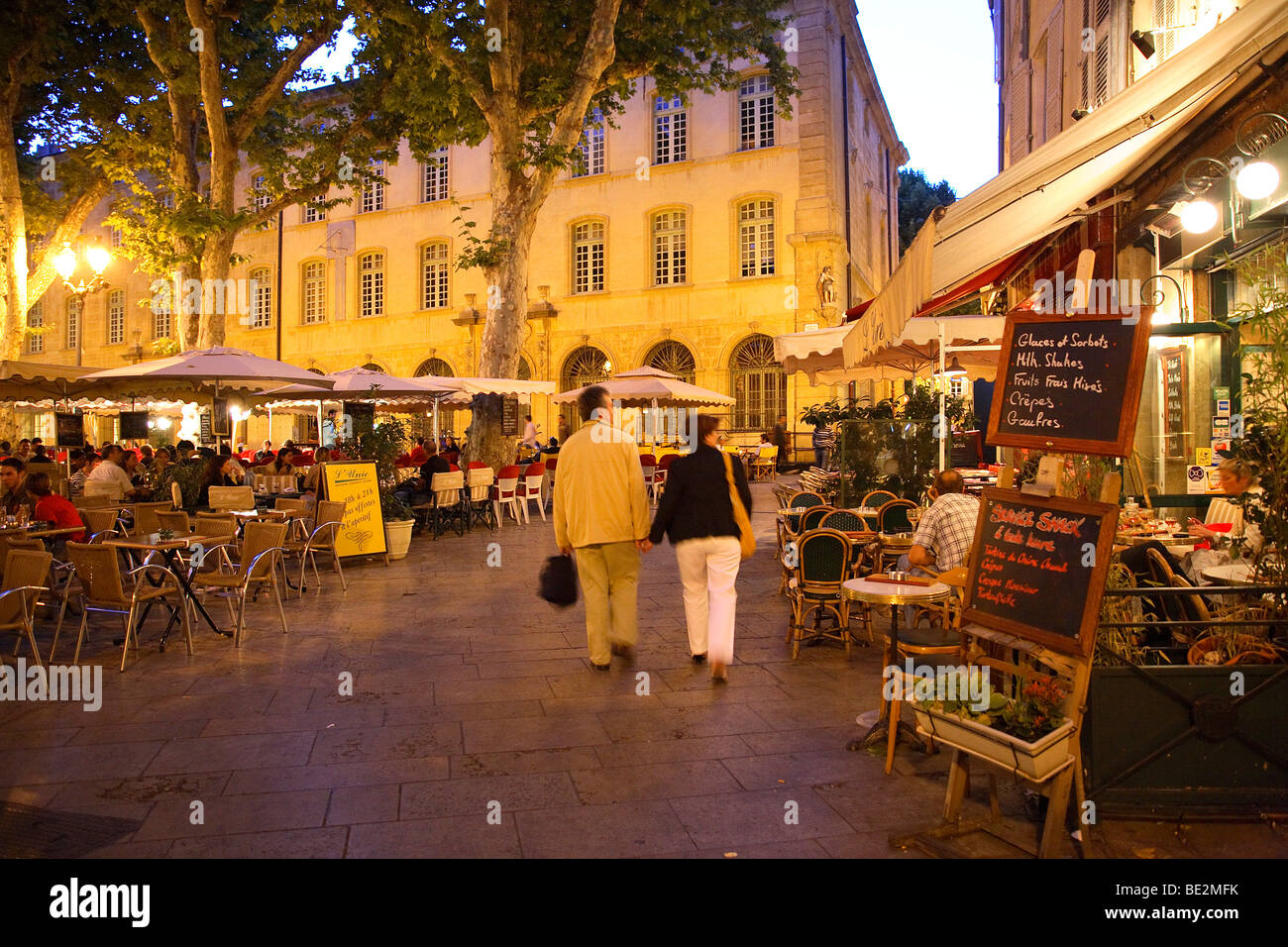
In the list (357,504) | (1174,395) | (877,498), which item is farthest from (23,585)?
(1174,395)

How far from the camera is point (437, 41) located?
45.8 feet

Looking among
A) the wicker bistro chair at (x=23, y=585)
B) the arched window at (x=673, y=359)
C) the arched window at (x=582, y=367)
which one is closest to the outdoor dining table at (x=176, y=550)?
the wicker bistro chair at (x=23, y=585)

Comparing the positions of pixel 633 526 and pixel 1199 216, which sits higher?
pixel 1199 216

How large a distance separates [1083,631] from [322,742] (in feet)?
11.1

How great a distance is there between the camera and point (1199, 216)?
5.72 metres

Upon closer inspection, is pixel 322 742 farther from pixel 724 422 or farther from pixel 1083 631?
pixel 724 422

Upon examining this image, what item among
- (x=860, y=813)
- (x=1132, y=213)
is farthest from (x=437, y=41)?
(x=860, y=813)

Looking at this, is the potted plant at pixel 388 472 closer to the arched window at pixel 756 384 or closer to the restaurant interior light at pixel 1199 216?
the restaurant interior light at pixel 1199 216

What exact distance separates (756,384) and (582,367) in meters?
5.51

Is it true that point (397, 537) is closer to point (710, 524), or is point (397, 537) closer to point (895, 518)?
point (895, 518)

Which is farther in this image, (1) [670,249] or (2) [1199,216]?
(1) [670,249]

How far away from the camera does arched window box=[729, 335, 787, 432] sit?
24.5 meters
